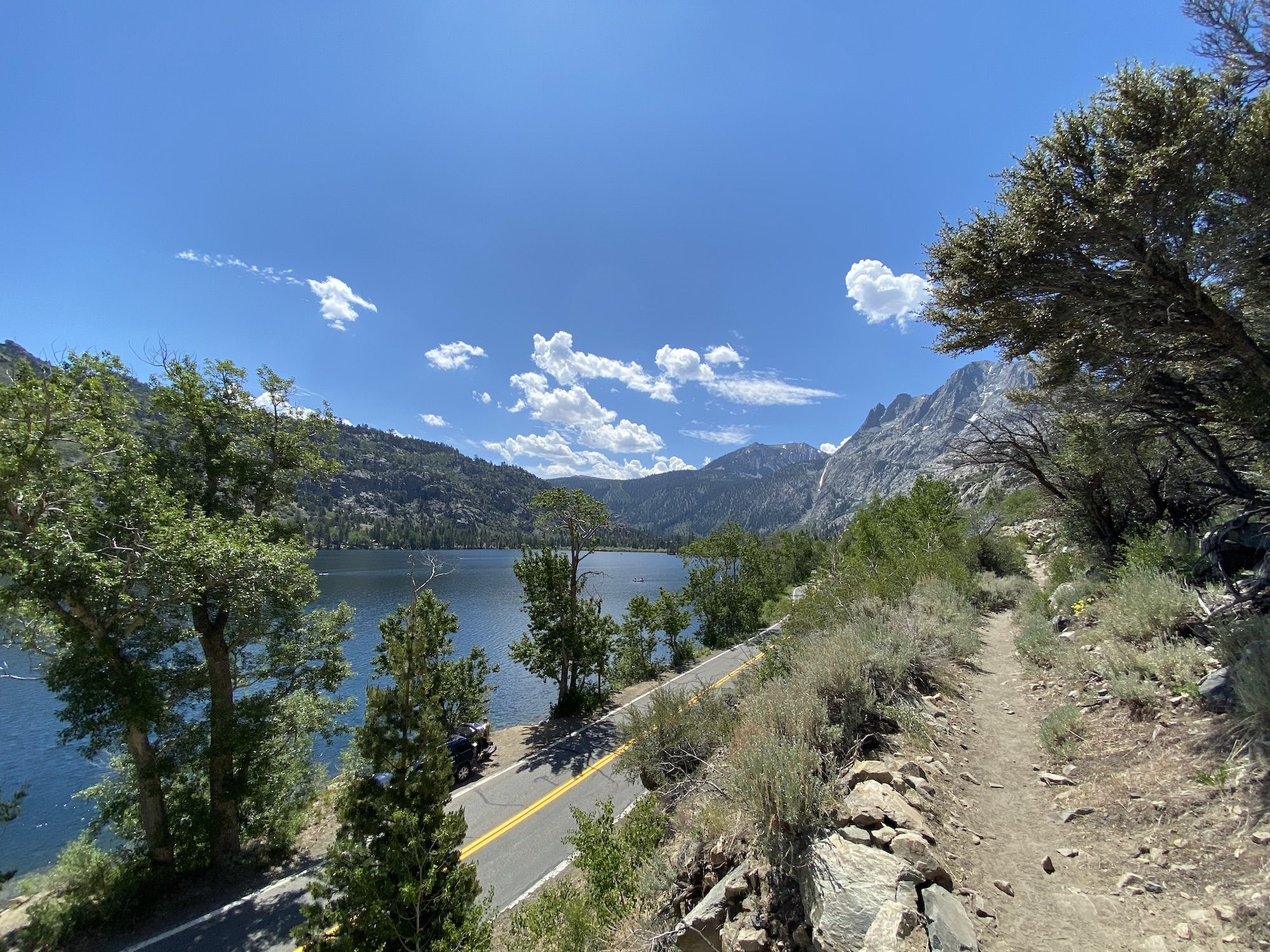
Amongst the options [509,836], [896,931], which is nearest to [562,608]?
[509,836]

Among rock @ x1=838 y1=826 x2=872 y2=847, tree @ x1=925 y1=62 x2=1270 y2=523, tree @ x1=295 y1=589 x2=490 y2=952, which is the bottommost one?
tree @ x1=295 y1=589 x2=490 y2=952

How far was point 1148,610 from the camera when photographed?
7492mm

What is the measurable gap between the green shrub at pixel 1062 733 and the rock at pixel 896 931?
3978 mm

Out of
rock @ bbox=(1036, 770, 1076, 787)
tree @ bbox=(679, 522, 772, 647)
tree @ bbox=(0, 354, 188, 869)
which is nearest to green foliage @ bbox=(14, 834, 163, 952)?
tree @ bbox=(0, 354, 188, 869)

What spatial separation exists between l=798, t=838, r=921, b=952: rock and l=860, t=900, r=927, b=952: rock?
0.10 meters

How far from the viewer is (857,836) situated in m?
4.45

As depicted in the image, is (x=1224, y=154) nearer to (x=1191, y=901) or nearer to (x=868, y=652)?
(x=868, y=652)

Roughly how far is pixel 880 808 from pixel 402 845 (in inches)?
232

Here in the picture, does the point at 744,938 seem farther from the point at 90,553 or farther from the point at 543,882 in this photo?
the point at 90,553

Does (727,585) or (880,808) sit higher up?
(880,808)

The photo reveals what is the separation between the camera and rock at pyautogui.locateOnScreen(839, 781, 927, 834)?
14.9ft

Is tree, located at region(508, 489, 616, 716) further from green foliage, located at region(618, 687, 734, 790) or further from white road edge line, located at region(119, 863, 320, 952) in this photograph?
green foliage, located at region(618, 687, 734, 790)

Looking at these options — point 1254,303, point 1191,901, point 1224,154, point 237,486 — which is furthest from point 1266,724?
point 237,486

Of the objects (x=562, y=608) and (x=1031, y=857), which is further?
(x=562, y=608)
